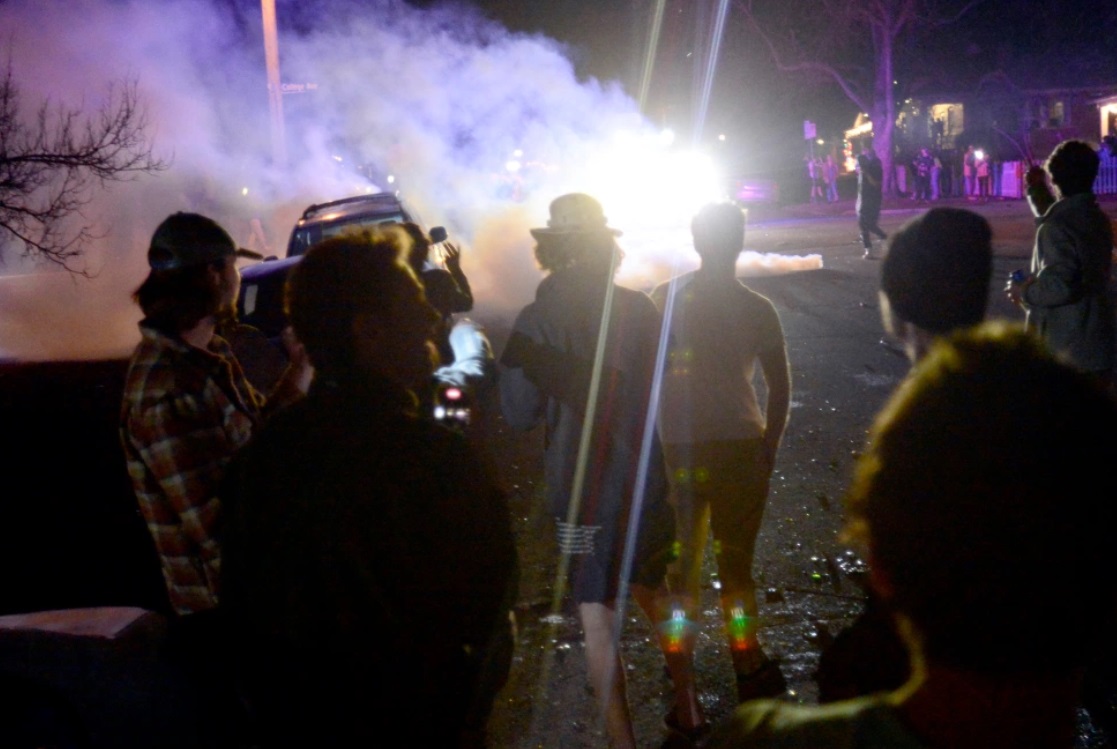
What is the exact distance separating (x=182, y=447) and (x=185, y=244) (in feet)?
1.97

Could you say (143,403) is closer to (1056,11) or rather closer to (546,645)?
(546,645)

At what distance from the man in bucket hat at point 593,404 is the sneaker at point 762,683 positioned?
25.9 inches

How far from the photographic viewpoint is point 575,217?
117 inches

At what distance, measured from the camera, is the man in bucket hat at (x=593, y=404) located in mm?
2949

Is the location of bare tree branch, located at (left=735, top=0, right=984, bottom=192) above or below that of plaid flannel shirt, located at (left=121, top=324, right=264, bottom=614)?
above

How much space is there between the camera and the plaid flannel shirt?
86.0 inches

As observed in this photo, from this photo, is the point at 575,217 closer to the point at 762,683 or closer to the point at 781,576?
the point at 762,683

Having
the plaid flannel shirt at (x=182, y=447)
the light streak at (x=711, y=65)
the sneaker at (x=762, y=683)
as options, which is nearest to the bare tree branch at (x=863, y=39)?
the light streak at (x=711, y=65)

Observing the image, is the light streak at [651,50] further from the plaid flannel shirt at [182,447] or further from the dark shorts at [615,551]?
the plaid flannel shirt at [182,447]

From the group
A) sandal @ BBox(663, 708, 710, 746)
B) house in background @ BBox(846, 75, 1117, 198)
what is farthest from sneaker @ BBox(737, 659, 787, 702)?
house in background @ BBox(846, 75, 1117, 198)

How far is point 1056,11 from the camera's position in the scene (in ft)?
110

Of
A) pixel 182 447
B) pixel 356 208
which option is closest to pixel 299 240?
pixel 356 208

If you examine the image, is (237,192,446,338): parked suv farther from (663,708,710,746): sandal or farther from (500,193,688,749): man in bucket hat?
(663,708,710,746): sandal

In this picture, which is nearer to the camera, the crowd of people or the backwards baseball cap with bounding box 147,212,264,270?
the crowd of people
